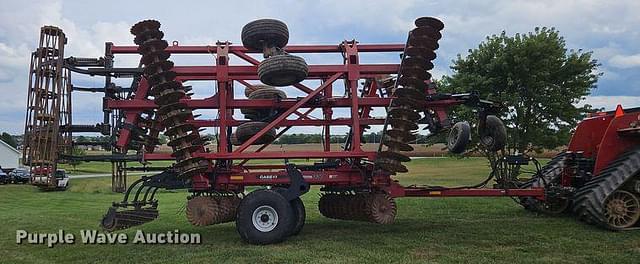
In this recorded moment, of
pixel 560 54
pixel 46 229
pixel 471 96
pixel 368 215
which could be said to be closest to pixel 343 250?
pixel 368 215

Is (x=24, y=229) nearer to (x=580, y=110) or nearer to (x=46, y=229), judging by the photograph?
(x=46, y=229)

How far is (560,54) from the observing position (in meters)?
18.1

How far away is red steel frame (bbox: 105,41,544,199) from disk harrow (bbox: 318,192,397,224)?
9.3 inches

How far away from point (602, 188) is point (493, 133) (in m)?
1.96

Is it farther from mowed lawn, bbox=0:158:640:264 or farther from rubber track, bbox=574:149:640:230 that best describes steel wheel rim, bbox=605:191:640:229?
mowed lawn, bbox=0:158:640:264

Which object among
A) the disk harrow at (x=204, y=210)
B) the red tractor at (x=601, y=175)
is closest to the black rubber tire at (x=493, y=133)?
the red tractor at (x=601, y=175)

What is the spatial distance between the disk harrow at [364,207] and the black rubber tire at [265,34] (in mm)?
2831

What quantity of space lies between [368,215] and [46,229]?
6.09 meters

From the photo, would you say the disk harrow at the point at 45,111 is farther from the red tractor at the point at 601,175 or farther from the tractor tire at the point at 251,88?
the red tractor at the point at 601,175

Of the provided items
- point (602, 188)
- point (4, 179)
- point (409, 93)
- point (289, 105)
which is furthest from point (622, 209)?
point (4, 179)

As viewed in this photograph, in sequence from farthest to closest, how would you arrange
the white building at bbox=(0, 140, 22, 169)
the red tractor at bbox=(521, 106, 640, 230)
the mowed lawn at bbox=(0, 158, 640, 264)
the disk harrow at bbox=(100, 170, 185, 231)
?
the white building at bbox=(0, 140, 22, 169) < the red tractor at bbox=(521, 106, 640, 230) < the disk harrow at bbox=(100, 170, 185, 231) < the mowed lawn at bbox=(0, 158, 640, 264)

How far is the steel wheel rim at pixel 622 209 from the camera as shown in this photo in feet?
30.2

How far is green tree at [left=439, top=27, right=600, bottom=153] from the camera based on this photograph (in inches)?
696

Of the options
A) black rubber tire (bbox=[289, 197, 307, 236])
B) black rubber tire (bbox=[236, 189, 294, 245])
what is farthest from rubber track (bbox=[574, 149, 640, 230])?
black rubber tire (bbox=[236, 189, 294, 245])
